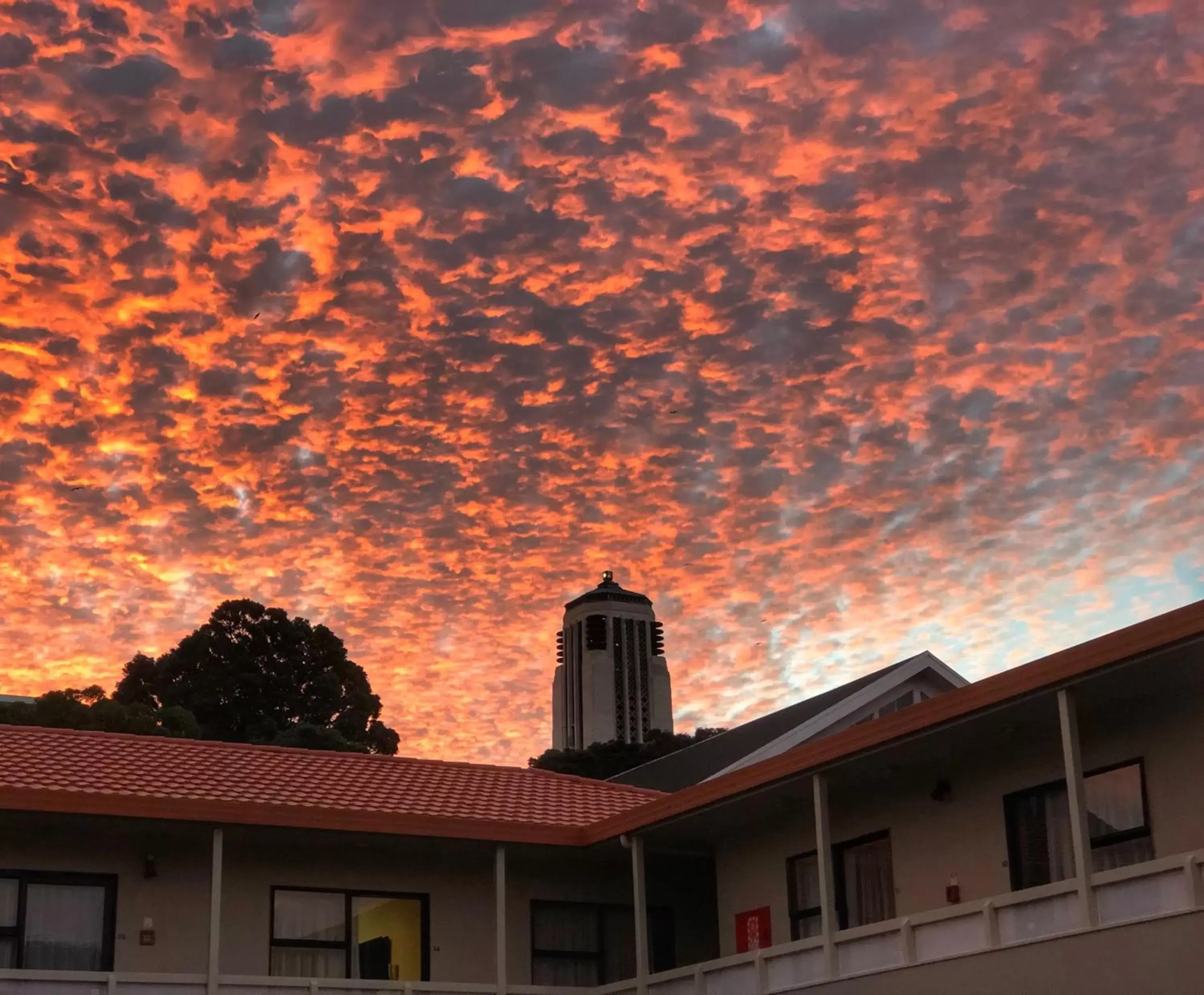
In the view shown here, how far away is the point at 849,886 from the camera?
19953mm

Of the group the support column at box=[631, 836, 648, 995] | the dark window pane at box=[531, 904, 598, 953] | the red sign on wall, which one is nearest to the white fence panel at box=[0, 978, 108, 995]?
the dark window pane at box=[531, 904, 598, 953]

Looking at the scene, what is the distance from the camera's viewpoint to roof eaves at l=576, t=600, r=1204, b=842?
14008mm

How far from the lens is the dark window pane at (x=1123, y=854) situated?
15.8m

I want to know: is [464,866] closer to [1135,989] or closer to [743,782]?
[743,782]

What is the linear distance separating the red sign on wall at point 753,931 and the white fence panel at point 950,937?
4.48 meters

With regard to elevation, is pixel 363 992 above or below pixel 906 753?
below

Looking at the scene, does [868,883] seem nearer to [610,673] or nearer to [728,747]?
[728,747]

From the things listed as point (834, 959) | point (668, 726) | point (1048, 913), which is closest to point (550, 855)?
point (834, 959)

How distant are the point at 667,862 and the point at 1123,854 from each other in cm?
868

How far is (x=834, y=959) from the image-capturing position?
17641 mm

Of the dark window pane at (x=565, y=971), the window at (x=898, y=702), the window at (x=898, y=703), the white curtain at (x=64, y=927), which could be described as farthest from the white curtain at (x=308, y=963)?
the window at (x=898, y=703)

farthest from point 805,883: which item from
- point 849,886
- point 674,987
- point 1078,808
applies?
point 1078,808

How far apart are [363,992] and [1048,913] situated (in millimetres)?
8895

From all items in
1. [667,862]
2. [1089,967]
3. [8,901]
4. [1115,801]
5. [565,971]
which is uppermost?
[667,862]
